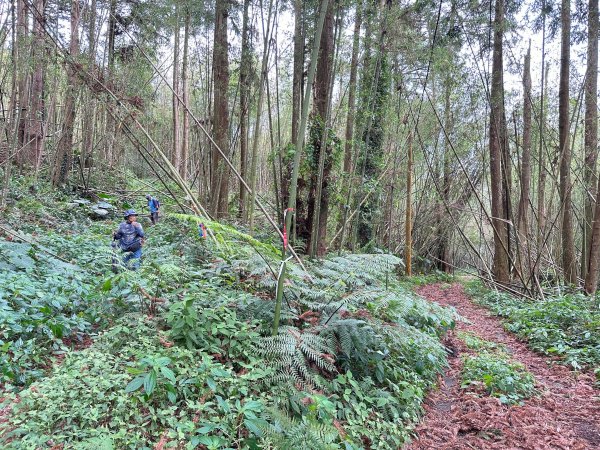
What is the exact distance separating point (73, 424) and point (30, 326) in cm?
131

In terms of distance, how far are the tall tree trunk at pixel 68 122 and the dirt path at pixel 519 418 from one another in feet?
27.9

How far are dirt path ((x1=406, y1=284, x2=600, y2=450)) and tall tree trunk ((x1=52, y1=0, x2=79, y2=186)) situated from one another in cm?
851

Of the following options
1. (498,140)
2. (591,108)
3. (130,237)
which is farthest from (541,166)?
(130,237)

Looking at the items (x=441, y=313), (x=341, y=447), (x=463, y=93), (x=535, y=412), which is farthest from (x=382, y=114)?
(x=341, y=447)

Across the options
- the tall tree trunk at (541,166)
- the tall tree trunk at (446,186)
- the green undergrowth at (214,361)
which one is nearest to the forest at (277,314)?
the green undergrowth at (214,361)

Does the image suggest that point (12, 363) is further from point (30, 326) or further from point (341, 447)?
point (341, 447)

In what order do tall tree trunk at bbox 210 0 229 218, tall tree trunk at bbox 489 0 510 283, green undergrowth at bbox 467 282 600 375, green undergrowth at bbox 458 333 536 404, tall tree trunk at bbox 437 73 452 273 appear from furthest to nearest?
tall tree trunk at bbox 437 73 452 273
tall tree trunk at bbox 489 0 510 283
tall tree trunk at bbox 210 0 229 218
green undergrowth at bbox 467 282 600 375
green undergrowth at bbox 458 333 536 404

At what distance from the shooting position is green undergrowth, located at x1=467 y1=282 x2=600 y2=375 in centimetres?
418

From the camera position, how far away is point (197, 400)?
7.48 feet

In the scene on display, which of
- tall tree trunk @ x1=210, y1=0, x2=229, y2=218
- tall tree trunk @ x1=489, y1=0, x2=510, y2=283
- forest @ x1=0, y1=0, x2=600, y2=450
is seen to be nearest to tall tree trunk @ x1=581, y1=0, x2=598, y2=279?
forest @ x1=0, y1=0, x2=600, y2=450

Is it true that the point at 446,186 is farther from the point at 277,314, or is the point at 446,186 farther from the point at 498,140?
the point at 277,314

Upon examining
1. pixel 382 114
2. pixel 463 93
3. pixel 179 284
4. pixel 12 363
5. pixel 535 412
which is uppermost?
pixel 463 93

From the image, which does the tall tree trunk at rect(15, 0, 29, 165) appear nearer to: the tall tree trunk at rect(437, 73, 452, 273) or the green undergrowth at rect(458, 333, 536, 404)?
the green undergrowth at rect(458, 333, 536, 404)

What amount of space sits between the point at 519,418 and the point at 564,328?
9.70ft
